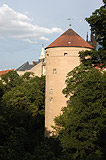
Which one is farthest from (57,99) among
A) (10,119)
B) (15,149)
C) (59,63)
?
(15,149)

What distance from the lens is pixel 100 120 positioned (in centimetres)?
1452

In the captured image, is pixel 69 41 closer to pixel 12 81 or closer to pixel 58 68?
pixel 58 68

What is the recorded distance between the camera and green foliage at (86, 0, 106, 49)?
1620 cm

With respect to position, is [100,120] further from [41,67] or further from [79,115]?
[41,67]

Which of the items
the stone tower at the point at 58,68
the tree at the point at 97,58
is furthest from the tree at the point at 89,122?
the stone tower at the point at 58,68

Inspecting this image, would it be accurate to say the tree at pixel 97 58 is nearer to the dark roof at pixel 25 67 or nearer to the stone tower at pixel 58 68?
the stone tower at pixel 58 68

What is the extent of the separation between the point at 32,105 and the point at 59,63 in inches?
417

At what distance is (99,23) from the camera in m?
16.6

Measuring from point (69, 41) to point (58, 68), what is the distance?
3421mm

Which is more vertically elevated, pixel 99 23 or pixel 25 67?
pixel 25 67

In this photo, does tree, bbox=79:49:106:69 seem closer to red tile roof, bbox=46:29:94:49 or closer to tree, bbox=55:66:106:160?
tree, bbox=55:66:106:160

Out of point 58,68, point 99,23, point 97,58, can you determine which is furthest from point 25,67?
point 99,23

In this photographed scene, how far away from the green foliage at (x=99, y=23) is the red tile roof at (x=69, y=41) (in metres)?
7.33

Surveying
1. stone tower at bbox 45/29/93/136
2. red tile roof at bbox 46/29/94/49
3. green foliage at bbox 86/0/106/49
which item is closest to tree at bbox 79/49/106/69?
green foliage at bbox 86/0/106/49
